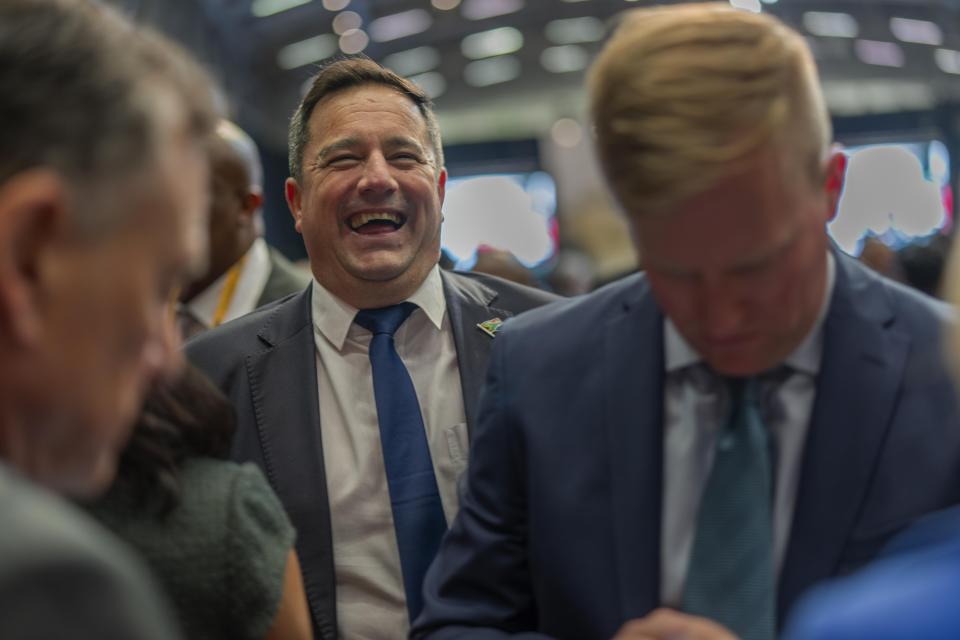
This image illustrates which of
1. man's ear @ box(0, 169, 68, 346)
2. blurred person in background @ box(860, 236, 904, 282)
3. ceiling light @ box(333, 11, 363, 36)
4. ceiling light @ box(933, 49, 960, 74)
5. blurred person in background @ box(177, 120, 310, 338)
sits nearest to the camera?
man's ear @ box(0, 169, 68, 346)

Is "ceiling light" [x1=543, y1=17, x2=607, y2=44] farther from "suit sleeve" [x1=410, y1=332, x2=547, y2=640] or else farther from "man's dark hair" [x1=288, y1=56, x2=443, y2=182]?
"suit sleeve" [x1=410, y1=332, x2=547, y2=640]

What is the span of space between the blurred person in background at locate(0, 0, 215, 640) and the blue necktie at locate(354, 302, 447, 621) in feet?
4.42

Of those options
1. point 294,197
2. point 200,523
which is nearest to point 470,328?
point 294,197

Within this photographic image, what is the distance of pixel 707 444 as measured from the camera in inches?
67.5

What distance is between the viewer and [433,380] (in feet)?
8.77

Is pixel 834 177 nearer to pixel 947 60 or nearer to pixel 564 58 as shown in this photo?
pixel 947 60

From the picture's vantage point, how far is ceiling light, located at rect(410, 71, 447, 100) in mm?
23312

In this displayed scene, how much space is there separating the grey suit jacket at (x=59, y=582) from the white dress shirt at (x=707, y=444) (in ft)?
3.23

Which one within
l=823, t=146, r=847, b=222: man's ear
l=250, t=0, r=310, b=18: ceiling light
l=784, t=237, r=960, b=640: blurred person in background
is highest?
l=784, t=237, r=960, b=640: blurred person in background

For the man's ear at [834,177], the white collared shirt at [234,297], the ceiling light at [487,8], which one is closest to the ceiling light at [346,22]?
the ceiling light at [487,8]

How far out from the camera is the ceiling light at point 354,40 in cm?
1906

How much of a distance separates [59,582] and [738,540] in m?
1.05

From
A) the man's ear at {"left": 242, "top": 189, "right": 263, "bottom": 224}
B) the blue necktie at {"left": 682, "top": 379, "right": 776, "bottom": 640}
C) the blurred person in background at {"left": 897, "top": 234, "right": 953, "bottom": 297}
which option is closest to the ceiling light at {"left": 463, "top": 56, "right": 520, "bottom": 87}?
the blurred person in background at {"left": 897, "top": 234, "right": 953, "bottom": 297}

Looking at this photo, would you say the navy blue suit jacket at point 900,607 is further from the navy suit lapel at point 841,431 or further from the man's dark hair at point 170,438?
the man's dark hair at point 170,438
